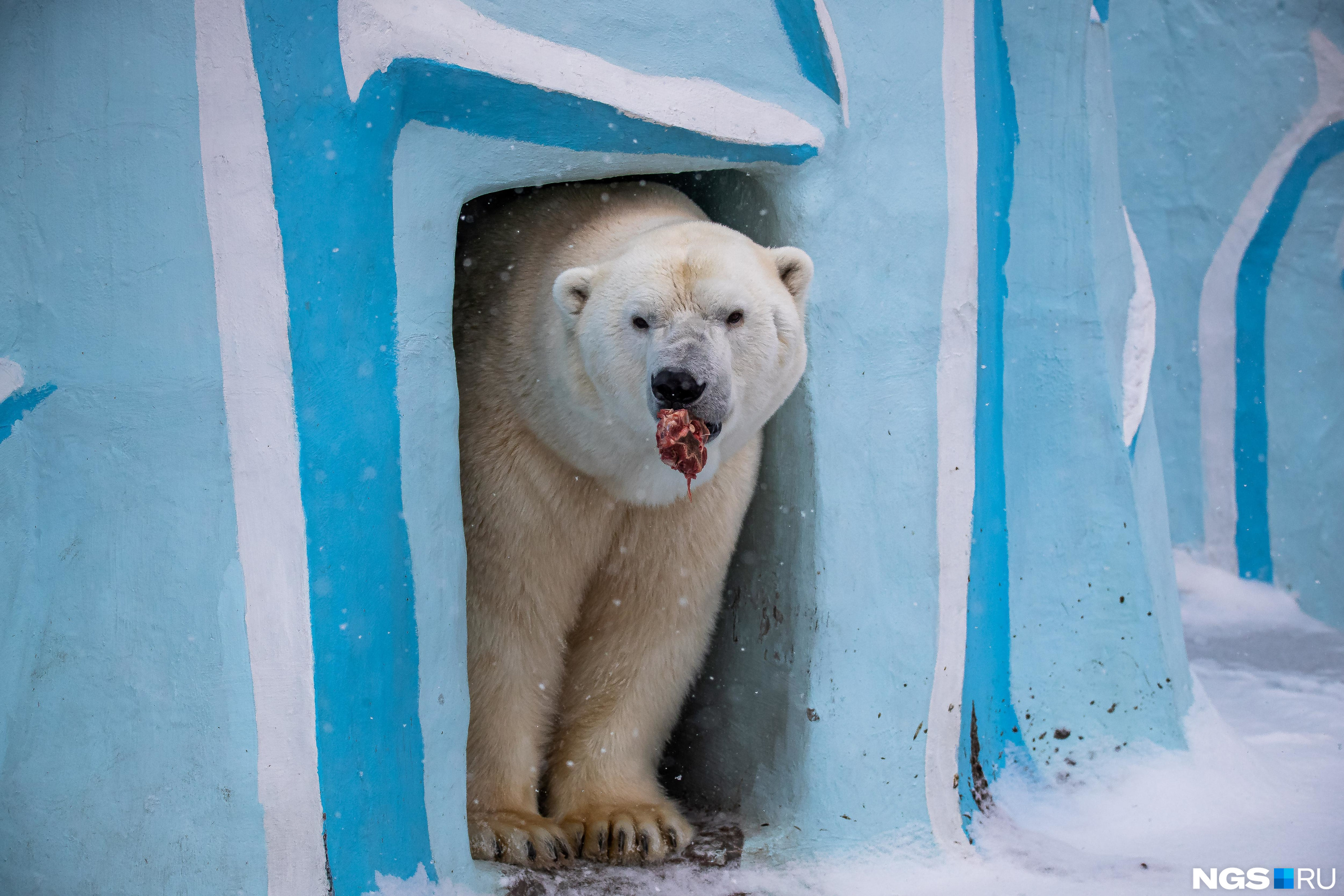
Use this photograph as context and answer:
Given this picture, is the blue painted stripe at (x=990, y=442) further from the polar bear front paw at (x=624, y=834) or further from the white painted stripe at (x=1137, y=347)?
the polar bear front paw at (x=624, y=834)

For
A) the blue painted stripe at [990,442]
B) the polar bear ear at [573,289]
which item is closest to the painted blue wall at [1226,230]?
the blue painted stripe at [990,442]

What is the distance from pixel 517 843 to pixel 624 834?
29cm

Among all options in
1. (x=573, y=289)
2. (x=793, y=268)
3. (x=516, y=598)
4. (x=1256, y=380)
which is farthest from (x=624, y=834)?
(x=1256, y=380)

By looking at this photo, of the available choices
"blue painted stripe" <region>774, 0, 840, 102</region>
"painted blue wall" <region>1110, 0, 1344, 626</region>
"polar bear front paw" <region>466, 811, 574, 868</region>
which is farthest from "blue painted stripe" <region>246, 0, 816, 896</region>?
"painted blue wall" <region>1110, 0, 1344, 626</region>

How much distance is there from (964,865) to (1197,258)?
4.73 metres

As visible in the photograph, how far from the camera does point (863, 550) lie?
304cm

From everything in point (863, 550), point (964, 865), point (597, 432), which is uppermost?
point (597, 432)

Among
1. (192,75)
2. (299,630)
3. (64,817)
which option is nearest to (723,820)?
(299,630)

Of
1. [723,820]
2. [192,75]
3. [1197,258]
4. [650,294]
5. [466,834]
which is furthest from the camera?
[1197,258]

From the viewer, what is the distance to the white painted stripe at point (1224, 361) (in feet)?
20.6

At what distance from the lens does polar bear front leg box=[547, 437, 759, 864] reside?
2.97 metres

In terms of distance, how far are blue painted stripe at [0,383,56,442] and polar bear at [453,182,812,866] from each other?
40.1 inches

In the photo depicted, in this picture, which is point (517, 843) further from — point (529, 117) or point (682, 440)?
point (529, 117)

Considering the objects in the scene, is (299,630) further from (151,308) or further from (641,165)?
(641,165)
